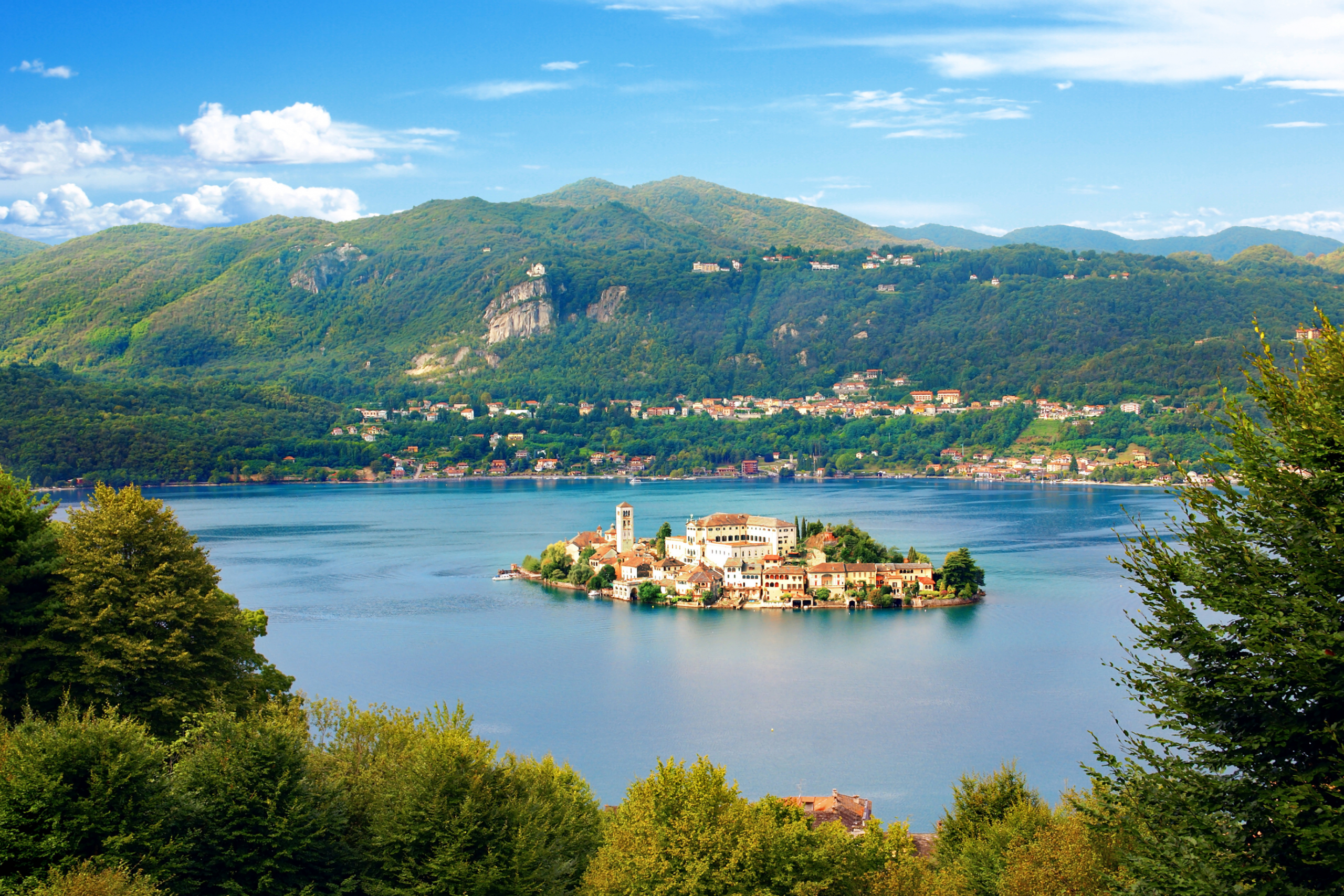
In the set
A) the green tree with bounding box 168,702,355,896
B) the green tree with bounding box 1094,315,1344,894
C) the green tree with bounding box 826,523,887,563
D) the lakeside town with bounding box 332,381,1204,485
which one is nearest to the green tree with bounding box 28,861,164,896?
the green tree with bounding box 168,702,355,896

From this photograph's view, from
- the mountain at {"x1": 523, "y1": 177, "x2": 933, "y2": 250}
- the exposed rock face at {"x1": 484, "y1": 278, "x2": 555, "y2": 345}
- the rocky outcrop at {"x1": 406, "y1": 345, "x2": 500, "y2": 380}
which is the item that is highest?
the mountain at {"x1": 523, "y1": 177, "x2": 933, "y2": 250}

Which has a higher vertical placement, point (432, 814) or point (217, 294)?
point (217, 294)

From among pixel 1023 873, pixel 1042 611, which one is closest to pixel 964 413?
pixel 1042 611

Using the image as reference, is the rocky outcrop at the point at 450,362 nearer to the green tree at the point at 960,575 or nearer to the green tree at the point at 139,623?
the green tree at the point at 960,575

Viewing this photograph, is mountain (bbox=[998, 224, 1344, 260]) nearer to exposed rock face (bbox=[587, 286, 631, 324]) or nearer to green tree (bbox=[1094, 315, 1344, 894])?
exposed rock face (bbox=[587, 286, 631, 324])

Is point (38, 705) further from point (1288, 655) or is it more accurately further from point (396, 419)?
point (396, 419)

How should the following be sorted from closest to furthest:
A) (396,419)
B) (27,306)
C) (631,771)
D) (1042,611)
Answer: (631,771) → (1042,611) → (396,419) → (27,306)

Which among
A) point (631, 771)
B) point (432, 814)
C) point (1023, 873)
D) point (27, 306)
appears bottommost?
point (631, 771)

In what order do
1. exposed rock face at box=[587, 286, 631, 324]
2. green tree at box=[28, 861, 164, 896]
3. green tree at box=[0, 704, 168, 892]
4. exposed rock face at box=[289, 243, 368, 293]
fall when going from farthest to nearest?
exposed rock face at box=[289, 243, 368, 293]
exposed rock face at box=[587, 286, 631, 324]
green tree at box=[0, 704, 168, 892]
green tree at box=[28, 861, 164, 896]
